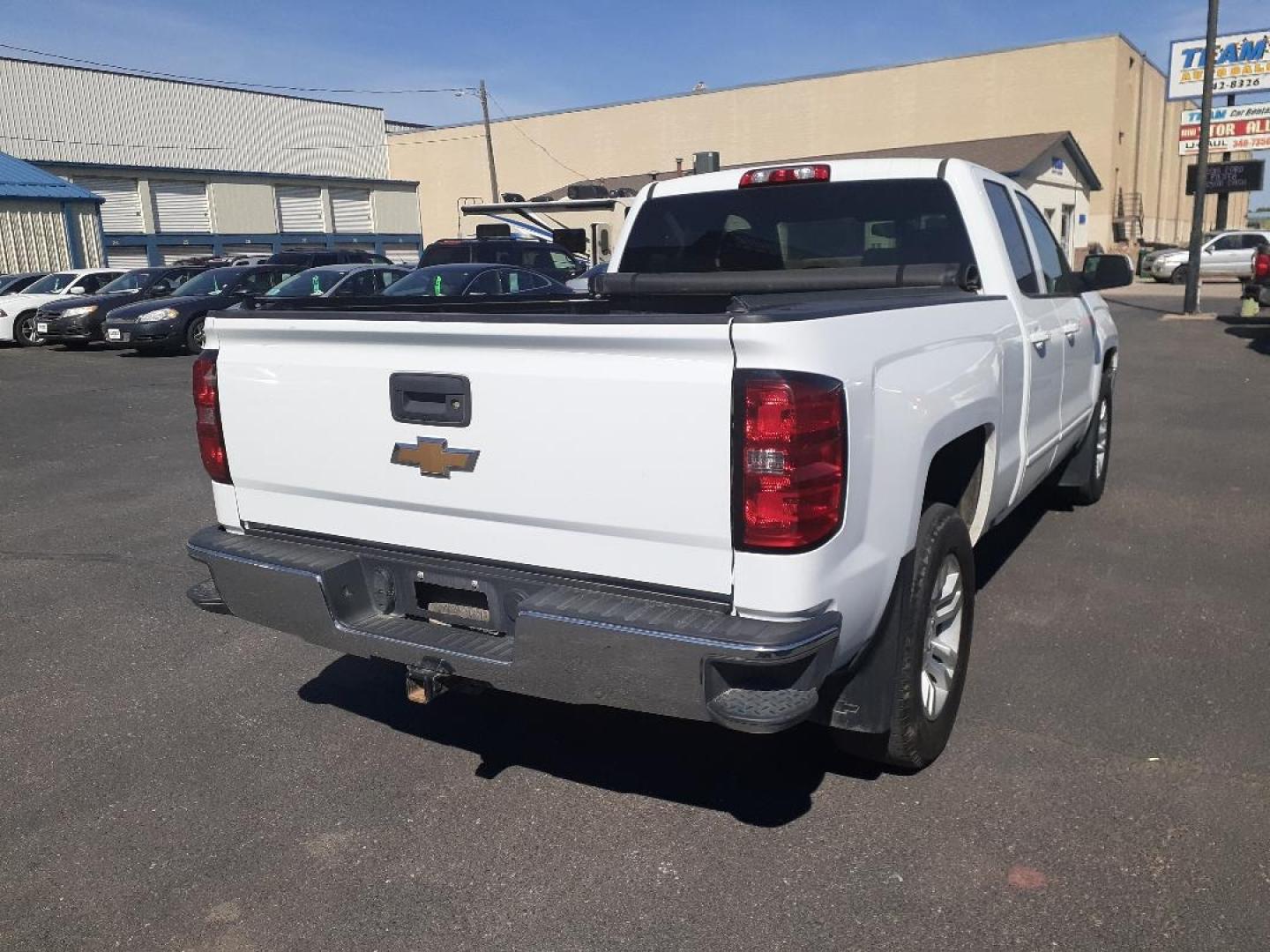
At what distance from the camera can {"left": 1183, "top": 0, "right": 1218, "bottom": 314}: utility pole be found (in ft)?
64.3

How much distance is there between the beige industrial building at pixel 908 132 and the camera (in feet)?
141

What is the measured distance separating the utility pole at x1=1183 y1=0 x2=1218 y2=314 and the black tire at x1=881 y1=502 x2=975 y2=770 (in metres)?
20.0

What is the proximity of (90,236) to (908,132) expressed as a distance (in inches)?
1371

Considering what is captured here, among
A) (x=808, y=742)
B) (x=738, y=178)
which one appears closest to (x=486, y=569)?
(x=808, y=742)

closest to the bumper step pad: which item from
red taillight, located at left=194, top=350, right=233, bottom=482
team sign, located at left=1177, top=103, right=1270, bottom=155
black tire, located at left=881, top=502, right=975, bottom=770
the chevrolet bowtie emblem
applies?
black tire, located at left=881, top=502, right=975, bottom=770

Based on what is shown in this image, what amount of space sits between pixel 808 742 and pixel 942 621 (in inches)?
25.7

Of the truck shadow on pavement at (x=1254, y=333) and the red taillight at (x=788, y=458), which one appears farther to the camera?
the truck shadow on pavement at (x=1254, y=333)

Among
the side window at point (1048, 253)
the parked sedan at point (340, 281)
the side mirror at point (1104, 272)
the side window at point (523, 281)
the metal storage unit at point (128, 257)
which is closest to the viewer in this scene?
the side window at point (1048, 253)

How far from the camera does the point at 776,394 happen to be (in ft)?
8.08

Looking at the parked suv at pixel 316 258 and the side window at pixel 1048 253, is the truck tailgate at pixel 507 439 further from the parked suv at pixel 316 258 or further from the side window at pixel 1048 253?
the parked suv at pixel 316 258

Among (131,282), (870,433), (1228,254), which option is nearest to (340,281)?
(131,282)

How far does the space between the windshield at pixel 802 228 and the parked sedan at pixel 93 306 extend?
52.5 ft

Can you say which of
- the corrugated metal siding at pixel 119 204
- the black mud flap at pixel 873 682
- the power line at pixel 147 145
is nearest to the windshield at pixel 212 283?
the black mud flap at pixel 873 682

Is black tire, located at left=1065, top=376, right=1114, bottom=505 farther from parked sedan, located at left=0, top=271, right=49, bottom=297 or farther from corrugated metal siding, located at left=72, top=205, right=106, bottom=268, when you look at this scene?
corrugated metal siding, located at left=72, top=205, right=106, bottom=268
